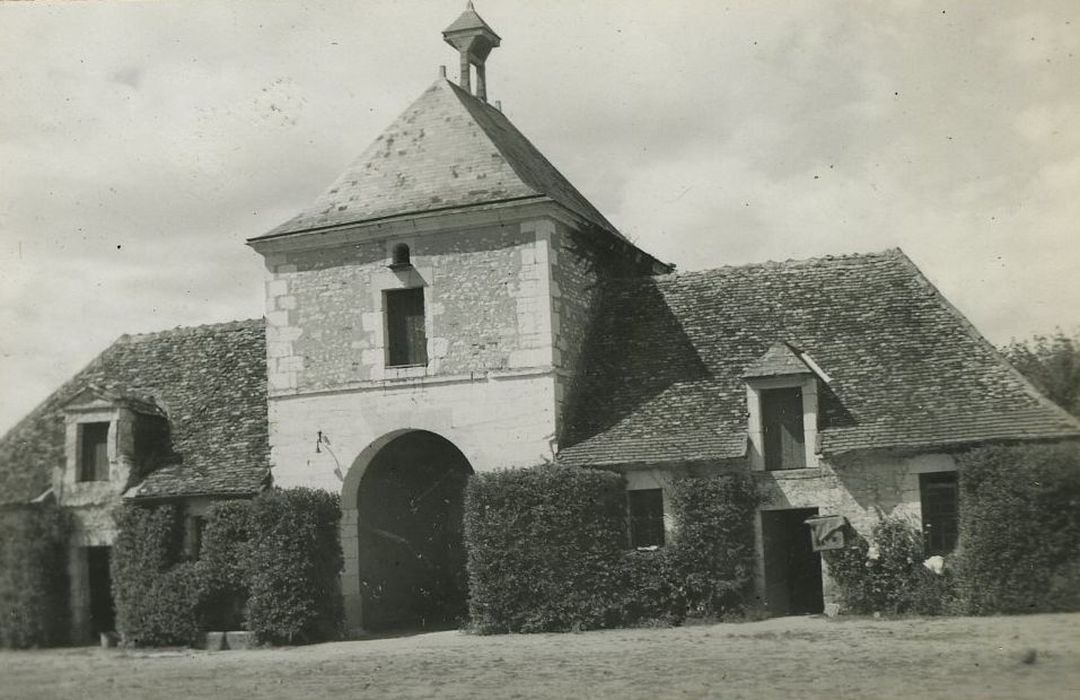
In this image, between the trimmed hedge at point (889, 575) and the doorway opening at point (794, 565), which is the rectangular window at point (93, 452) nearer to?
the doorway opening at point (794, 565)

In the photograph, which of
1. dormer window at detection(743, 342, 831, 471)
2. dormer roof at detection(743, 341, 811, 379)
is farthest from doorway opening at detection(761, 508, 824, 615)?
dormer roof at detection(743, 341, 811, 379)

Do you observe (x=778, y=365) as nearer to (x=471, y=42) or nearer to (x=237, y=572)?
(x=237, y=572)

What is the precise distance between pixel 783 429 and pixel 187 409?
1127cm

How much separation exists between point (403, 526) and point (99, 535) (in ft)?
18.0

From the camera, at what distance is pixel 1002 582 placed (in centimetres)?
1783

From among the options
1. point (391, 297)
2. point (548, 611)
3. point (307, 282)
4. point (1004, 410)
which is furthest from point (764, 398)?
point (307, 282)

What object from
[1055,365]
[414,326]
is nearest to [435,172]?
[414,326]

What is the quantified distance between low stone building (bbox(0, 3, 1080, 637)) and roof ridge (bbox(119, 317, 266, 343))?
3.96 feet

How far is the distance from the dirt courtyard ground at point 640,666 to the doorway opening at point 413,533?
8.74 ft

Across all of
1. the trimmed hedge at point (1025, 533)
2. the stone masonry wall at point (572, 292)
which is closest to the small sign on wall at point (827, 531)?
the trimmed hedge at point (1025, 533)

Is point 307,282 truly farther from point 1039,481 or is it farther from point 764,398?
point 1039,481

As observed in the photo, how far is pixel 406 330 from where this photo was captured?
2167 cm

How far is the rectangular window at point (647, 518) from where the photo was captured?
20.2 meters

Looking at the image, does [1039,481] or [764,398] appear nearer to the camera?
[1039,481]
